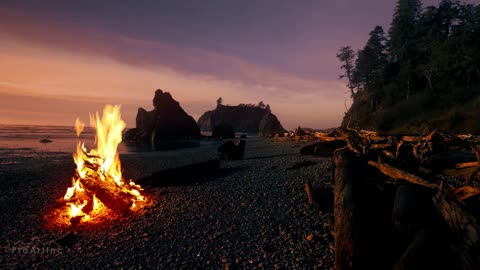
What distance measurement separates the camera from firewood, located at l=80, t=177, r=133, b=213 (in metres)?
9.29

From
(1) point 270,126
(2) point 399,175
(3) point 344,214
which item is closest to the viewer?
(3) point 344,214

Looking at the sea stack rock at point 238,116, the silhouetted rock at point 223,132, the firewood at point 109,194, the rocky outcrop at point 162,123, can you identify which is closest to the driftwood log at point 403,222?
the firewood at point 109,194

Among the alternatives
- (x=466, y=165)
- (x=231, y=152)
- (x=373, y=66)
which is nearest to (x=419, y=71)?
(x=373, y=66)

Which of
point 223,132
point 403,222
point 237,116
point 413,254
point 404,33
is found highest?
point 404,33

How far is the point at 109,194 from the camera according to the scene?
940 cm

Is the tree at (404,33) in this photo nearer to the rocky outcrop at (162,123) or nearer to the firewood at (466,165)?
the rocky outcrop at (162,123)

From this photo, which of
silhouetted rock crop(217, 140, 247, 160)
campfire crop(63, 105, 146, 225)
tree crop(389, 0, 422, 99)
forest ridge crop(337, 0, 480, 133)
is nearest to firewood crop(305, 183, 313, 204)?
campfire crop(63, 105, 146, 225)

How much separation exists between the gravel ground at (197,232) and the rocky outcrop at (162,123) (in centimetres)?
5671

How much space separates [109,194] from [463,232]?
367 inches

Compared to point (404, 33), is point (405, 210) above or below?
below

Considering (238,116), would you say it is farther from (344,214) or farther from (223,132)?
(344,214)

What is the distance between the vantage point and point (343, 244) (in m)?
4.97

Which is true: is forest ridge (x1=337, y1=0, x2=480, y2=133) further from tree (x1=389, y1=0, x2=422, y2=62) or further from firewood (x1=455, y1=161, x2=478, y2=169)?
firewood (x1=455, y1=161, x2=478, y2=169)

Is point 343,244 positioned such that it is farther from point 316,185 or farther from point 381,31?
point 381,31
